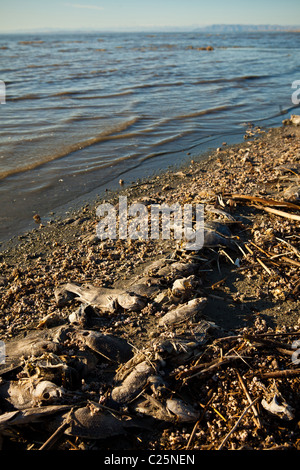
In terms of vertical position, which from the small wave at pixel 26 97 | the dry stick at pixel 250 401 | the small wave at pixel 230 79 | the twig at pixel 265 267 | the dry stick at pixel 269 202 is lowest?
the dry stick at pixel 250 401

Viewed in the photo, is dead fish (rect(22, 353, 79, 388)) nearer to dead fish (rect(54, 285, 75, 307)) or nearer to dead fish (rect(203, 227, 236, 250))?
dead fish (rect(54, 285, 75, 307))

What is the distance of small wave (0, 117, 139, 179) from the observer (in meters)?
8.25

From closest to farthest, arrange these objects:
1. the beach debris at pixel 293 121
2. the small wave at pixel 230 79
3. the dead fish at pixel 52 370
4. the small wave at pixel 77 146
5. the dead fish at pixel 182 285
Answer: the dead fish at pixel 52 370 < the dead fish at pixel 182 285 < the small wave at pixel 77 146 < the beach debris at pixel 293 121 < the small wave at pixel 230 79

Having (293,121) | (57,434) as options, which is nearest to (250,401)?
(57,434)

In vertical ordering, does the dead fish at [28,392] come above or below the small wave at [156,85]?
below

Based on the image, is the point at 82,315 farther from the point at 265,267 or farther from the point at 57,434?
the point at 265,267

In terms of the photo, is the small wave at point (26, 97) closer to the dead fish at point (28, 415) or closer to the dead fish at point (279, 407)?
the dead fish at point (28, 415)

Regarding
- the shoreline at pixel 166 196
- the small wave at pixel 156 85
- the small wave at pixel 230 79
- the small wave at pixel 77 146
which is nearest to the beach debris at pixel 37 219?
the shoreline at pixel 166 196

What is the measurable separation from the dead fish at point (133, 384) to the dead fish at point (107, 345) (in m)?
0.29

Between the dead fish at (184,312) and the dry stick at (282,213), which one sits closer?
the dead fish at (184,312)

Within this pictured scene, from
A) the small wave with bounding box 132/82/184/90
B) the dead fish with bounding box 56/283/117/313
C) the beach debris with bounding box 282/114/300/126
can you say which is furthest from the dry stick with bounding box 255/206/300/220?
the small wave with bounding box 132/82/184/90

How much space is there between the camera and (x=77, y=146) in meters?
9.74

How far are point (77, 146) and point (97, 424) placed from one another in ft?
27.5

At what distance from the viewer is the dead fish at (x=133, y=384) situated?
2.75 meters
